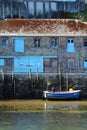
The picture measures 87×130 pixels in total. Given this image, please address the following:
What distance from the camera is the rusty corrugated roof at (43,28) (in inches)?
2430

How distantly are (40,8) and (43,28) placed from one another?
65.0 feet

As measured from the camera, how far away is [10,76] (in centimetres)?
5647

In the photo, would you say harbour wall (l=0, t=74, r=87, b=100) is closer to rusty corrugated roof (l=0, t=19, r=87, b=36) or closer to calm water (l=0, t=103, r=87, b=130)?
rusty corrugated roof (l=0, t=19, r=87, b=36)

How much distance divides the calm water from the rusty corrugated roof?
649 inches

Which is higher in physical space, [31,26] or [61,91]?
[31,26]

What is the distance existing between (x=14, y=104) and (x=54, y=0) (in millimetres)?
34287

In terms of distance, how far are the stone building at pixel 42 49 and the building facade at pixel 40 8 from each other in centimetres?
1753

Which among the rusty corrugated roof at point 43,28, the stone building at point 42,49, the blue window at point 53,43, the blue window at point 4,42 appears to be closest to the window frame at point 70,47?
the stone building at point 42,49

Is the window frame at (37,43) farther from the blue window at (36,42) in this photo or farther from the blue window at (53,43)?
the blue window at (53,43)

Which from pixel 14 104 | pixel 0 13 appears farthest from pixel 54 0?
pixel 14 104

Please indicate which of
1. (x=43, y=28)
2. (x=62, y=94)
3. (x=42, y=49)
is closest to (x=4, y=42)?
(x=42, y=49)

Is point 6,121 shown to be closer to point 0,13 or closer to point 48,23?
point 48,23

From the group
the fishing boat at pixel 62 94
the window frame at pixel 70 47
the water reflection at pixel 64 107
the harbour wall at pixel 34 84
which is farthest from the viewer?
the window frame at pixel 70 47

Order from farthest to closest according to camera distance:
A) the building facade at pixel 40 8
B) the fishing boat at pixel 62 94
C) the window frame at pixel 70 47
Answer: the building facade at pixel 40 8
the window frame at pixel 70 47
the fishing boat at pixel 62 94
